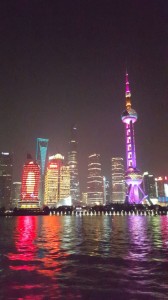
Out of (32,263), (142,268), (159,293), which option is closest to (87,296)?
(159,293)

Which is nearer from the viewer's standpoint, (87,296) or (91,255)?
(87,296)

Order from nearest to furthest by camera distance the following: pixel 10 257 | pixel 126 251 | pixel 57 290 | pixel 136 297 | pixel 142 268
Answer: pixel 136 297 < pixel 57 290 < pixel 142 268 < pixel 10 257 < pixel 126 251

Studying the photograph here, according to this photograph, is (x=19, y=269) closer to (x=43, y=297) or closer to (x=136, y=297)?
(x=43, y=297)

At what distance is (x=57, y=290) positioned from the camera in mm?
17297

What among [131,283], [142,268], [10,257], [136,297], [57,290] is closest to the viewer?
[136,297]

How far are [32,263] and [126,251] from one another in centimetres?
1135

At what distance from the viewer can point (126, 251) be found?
3334cm

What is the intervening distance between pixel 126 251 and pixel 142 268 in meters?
10.2

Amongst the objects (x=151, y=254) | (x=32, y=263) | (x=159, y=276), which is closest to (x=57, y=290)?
(x=159, y=276)

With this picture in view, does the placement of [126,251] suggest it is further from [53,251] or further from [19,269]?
[19,269]

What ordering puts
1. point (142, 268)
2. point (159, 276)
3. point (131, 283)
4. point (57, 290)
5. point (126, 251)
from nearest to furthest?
point (57, 290) → point (131, 283) → point (159, 276) → point (142, 268) → point (126, 251)

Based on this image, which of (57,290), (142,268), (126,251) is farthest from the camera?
(126,251)

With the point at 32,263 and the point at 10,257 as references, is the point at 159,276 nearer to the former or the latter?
the point at 32,263

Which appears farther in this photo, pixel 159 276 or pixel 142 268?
pixel 142 268
